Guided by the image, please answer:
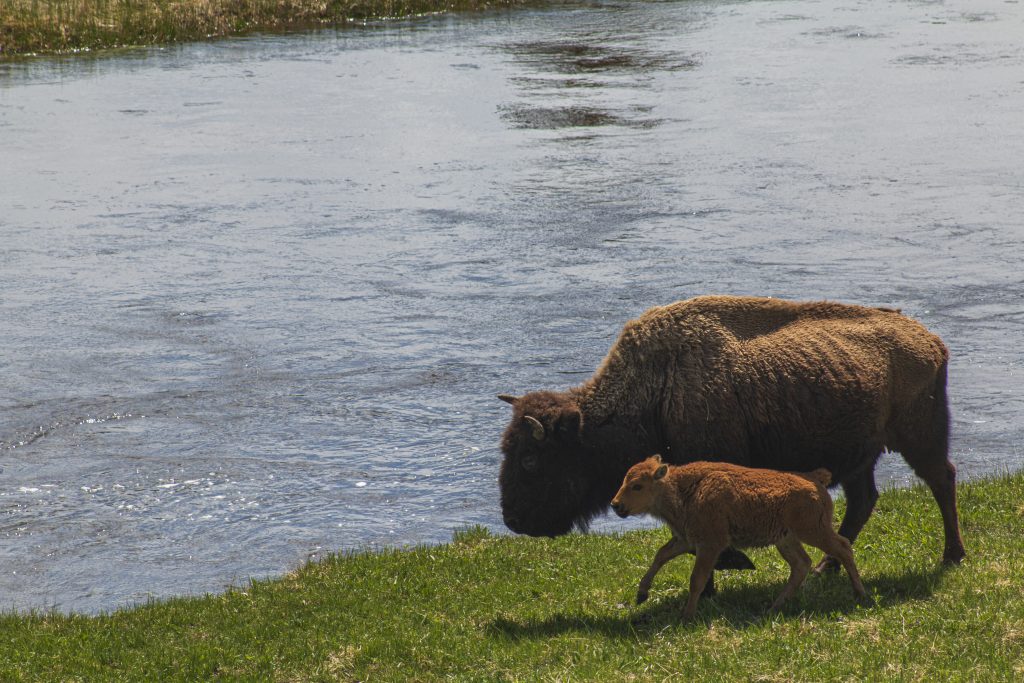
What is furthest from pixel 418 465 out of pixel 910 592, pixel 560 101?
pixel 560 101

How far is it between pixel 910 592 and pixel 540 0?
39340 mm

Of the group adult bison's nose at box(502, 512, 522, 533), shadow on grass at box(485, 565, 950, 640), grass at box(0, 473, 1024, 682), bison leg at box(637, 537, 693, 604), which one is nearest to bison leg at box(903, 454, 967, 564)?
grass at box(0, 473, 1024, 682)

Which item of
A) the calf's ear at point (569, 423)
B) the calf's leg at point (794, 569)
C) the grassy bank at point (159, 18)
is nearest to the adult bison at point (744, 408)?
the calf's ear at point (569, 423)

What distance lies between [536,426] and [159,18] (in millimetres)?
32635

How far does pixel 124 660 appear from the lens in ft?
25.1

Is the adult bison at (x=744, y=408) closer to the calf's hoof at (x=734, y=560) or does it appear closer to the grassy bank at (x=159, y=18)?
the calf's hoof at (x=734, y=560)

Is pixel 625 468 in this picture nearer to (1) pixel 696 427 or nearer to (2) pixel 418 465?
(1) pixel 696 427

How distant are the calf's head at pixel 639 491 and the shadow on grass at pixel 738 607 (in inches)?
25.1

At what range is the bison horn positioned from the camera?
25.9 ft

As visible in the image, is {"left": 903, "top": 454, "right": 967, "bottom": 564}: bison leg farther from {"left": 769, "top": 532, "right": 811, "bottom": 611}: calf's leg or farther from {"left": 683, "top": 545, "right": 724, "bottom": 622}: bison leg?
{"left": 683, "top": 545, "right": 724, "bottom": 622}: bison leg

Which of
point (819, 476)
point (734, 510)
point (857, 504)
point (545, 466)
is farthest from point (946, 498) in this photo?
point (545, 466)

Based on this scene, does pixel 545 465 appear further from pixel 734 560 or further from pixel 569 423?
pixel 734 560

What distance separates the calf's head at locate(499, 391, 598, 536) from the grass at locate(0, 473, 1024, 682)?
0.51m

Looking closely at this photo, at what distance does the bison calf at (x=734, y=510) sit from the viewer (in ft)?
22.4
